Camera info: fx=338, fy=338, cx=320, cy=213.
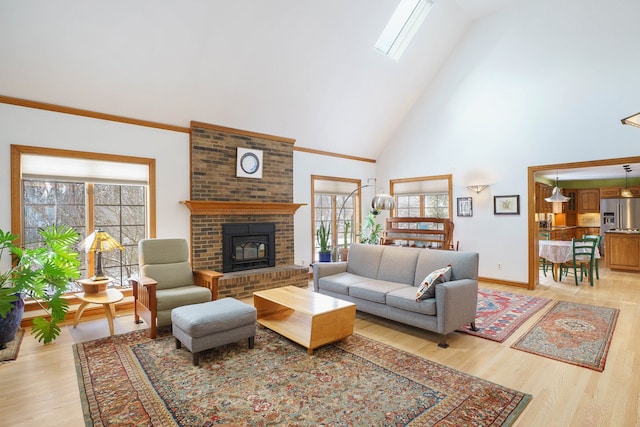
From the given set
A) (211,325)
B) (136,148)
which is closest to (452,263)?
(211,325)

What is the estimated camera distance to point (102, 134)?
4.48m

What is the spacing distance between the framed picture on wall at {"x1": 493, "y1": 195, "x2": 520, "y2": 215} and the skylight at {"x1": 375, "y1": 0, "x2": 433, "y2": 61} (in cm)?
322

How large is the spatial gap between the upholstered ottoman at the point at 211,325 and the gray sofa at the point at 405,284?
1.45 meters

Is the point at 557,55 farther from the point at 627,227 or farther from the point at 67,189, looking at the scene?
the point at 67,189

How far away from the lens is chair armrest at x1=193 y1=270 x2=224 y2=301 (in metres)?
4.11

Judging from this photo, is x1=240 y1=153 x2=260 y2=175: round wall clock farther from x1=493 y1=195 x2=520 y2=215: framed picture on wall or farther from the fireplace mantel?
x1=493 y1=195 x2=520 y2=215: framed picture on wall

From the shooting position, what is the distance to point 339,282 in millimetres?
4445

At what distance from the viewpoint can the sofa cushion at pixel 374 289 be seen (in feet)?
12.8

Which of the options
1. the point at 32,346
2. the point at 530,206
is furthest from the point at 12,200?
the point at 530,206

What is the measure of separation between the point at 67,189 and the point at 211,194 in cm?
184

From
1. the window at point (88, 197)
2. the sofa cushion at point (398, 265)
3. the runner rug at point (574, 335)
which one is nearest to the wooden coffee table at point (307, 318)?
the sofa cushion at point (398, 265)

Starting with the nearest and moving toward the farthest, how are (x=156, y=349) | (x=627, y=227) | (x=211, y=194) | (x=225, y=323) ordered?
(x=225, y=323), (x=156, y=349), (x=211, y=194), (x=627, y=227)

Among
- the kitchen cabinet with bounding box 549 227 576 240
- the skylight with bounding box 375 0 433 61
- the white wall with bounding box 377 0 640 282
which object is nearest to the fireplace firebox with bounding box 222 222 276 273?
the white wall with bounding box 377 0 640 282

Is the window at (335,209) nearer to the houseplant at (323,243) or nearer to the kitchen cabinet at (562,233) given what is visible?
the houseplant at (323,243)
